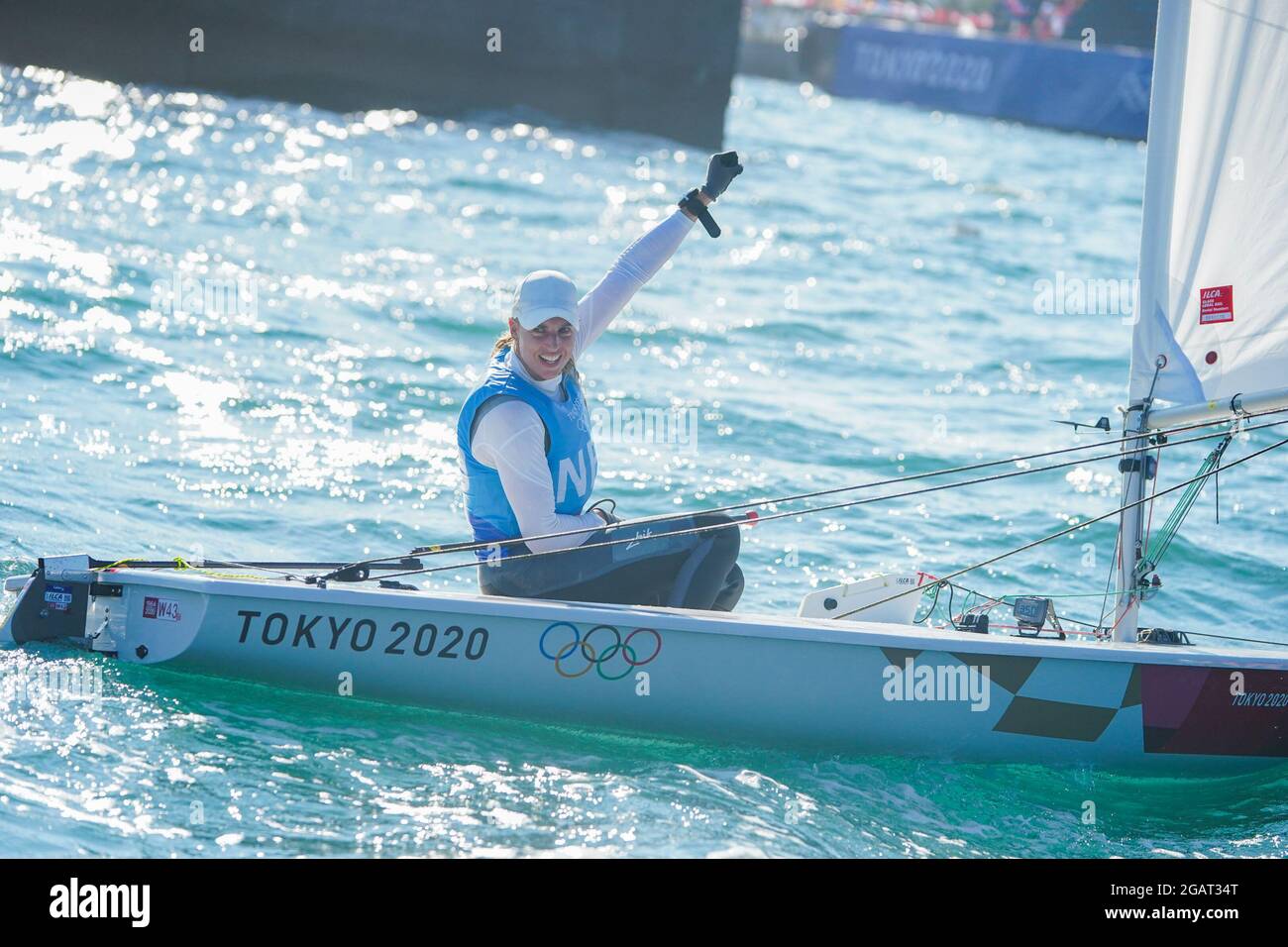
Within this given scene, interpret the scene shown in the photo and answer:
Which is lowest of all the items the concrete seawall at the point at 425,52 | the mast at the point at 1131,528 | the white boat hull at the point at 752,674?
the white boat hull at the point at 752,674

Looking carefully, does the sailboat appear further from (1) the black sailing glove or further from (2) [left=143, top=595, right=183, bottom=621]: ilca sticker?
(1) the black sailing glove

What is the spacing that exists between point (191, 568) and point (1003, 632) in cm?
246

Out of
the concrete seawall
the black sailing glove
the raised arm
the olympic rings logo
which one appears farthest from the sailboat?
the concrete seawall

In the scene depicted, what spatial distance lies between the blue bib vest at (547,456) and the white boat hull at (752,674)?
10.2 inches

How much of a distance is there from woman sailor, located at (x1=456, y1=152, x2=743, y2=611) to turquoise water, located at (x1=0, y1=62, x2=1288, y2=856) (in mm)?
457

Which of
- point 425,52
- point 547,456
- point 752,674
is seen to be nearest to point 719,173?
point 547,456

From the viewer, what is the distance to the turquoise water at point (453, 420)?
4059 mm

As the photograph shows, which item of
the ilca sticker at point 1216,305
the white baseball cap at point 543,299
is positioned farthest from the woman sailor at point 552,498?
the ilca sticker at point 1216,305

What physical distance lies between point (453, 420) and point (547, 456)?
385 cm

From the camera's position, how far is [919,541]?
6.93 meters

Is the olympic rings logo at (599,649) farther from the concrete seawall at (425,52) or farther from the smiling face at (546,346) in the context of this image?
the concrete seawall at (425,52)

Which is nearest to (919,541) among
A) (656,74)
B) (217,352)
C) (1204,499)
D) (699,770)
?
(1204,499)

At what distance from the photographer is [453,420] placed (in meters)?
8.12

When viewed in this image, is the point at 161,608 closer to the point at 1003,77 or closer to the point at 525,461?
the point at 525,461
